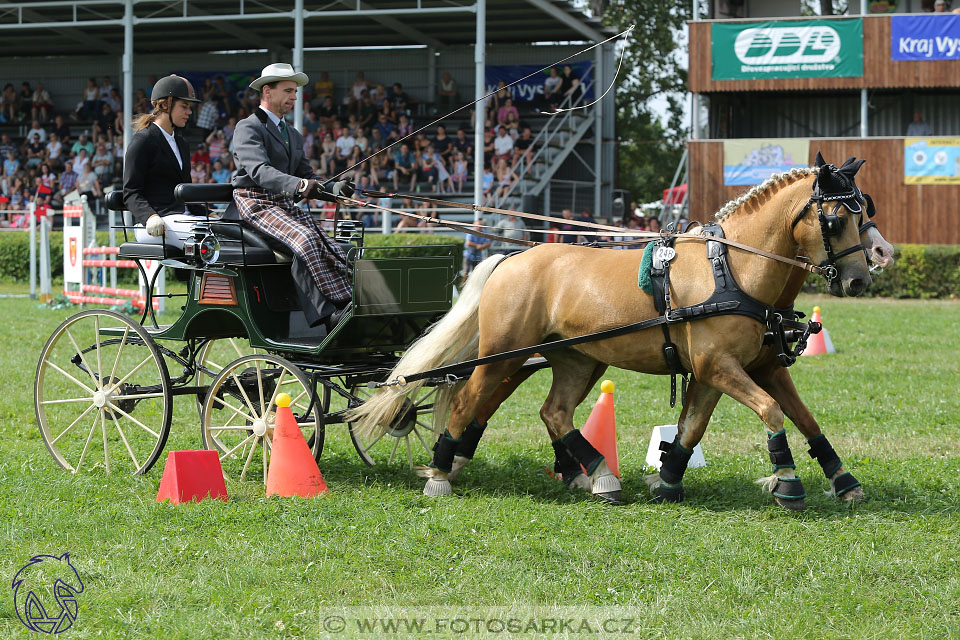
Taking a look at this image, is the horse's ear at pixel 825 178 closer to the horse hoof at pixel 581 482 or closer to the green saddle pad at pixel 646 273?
the green saddle pad at pixel 646 273

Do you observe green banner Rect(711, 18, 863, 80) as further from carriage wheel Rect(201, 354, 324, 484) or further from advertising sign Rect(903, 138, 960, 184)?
carriage wheel Rect(201, 354, 324, 484)

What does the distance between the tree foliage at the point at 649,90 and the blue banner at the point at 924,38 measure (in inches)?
362

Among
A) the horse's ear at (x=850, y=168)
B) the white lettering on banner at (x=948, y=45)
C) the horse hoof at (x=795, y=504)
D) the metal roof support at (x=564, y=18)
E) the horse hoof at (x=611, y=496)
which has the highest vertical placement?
the metal roof support at (x=564, y=18)

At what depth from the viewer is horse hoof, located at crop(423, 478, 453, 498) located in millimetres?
6305

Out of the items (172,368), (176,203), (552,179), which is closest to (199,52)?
(552,179)

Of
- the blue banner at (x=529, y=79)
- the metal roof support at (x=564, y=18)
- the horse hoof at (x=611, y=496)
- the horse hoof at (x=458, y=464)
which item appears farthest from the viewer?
the blue banner at (x=529, y=79)

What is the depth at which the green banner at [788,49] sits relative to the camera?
24094mm

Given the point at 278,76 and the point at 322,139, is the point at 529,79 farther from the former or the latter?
the point at 278,76

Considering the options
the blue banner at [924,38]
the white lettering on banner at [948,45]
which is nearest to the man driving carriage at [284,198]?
the blue banner at [924,38]

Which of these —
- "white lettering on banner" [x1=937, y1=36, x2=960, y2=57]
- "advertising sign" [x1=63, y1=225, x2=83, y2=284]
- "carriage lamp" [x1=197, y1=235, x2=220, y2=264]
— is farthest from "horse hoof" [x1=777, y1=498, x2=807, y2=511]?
"white lettering on banner" [x1=937, y1=36, x2=960, y2=57]

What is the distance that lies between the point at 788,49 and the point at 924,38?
287cm

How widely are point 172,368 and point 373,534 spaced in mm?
6471

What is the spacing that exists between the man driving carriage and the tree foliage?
26079mm

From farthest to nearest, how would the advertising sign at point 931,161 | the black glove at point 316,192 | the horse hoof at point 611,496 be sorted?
the advertising sign at point 931,161 → the black glove at point 316,192 → the horse hoof at point 611,496
